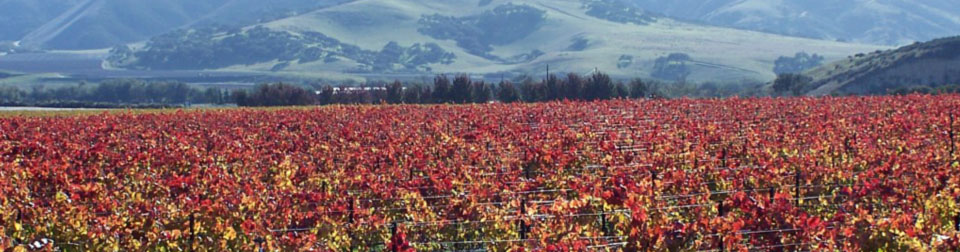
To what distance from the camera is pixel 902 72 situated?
155 meters

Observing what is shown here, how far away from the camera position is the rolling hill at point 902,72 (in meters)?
152

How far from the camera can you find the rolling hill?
152m

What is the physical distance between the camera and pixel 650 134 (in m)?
33.1

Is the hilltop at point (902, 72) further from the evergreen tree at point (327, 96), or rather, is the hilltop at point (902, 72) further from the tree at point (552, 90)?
the evergreen tree at point (327, 96)

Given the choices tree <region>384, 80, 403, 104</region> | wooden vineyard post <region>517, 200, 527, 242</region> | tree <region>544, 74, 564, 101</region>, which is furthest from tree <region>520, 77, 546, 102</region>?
wooden vineyard post <region>517, 200, 527, 242</region>

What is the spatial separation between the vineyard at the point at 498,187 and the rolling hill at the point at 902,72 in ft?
390

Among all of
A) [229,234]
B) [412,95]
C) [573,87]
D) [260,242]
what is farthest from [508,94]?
[260,242]

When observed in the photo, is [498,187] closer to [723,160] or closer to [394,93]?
[723,160]

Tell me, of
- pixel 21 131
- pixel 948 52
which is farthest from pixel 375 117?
pixel 948 52

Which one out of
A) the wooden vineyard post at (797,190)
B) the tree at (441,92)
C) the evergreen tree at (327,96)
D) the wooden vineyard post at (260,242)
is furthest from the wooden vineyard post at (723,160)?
the evergreen tree at (327,96)

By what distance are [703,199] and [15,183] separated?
42.6 feet

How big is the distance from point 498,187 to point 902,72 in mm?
143805

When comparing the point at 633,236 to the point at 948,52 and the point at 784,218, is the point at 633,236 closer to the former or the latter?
the point at 784,218

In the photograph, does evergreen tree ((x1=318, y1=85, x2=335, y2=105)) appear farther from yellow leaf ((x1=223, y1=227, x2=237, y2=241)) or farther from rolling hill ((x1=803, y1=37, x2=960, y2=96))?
yellow leaf ((x1=223, y1=227, x2=237, y2=241))
